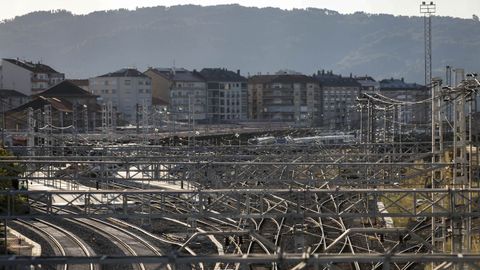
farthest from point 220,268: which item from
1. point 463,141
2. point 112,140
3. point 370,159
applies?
point 112,140

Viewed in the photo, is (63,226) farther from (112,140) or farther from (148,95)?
(148,95)

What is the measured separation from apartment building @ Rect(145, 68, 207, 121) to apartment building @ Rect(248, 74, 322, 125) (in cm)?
776

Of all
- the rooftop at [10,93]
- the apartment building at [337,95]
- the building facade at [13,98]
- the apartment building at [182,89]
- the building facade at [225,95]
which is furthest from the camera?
the apartment building at [337,95]

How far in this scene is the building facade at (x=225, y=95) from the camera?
331 feet

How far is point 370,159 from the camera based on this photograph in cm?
3148

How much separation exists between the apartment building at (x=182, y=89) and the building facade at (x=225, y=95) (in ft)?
3.19

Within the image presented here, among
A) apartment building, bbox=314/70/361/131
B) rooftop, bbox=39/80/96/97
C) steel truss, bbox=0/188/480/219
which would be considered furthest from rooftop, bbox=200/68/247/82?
steel truss, bbox=0/188/480/219

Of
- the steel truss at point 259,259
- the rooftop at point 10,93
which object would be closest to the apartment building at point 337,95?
the rooftop at point 10,93

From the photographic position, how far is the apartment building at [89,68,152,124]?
90.2m

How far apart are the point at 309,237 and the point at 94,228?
719 centimetres

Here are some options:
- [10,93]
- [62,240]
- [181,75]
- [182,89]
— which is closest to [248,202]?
[62,240]

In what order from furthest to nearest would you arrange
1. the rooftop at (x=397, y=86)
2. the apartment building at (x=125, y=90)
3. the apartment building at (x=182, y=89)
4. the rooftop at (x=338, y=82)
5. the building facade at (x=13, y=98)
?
the rooftop at (x=397, y=86) < the rooftop at (x=338, y=82) < the apartment building at (x=182, y=89) < the apartment building at (x=125, y=90) < the building facade at (x=13, y=98)

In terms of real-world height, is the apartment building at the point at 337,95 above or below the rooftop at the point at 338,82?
below

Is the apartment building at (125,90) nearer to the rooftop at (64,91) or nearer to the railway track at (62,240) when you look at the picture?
the rooftop at (64,91)
